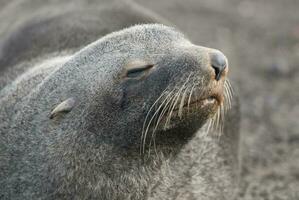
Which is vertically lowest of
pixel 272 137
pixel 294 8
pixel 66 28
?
pixel 272 137

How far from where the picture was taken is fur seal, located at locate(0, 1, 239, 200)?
5438 mm

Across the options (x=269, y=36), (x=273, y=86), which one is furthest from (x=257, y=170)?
(x=269, y=36)

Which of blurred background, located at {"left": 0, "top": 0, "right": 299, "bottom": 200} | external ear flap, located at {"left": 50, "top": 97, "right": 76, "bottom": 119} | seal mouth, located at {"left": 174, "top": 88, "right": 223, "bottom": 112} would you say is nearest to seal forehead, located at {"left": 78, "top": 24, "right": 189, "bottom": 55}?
external ear flap, located at {"left": 50, "top": 97, "right": 76, "bottom": 119}

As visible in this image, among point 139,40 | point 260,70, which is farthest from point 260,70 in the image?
point 139,40

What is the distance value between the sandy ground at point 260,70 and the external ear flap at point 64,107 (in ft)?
8.83

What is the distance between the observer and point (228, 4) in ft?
43.2

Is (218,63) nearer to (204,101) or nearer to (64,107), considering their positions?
(204,101)

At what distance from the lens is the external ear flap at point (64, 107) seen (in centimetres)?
577

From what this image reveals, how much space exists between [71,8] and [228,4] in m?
5.27

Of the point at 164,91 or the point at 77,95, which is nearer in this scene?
the point at 164,91

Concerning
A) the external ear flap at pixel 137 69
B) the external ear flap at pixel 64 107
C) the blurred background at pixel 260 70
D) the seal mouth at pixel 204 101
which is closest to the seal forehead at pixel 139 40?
the external ear flap at pixel 137 69

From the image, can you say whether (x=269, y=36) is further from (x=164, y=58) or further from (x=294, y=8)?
(x=164, y=58)

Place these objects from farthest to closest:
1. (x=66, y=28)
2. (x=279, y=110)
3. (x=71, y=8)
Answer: (x=279, y=110)
(x=71, y=8)
(x=66, y=28)

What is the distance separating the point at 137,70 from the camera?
18.3ft
